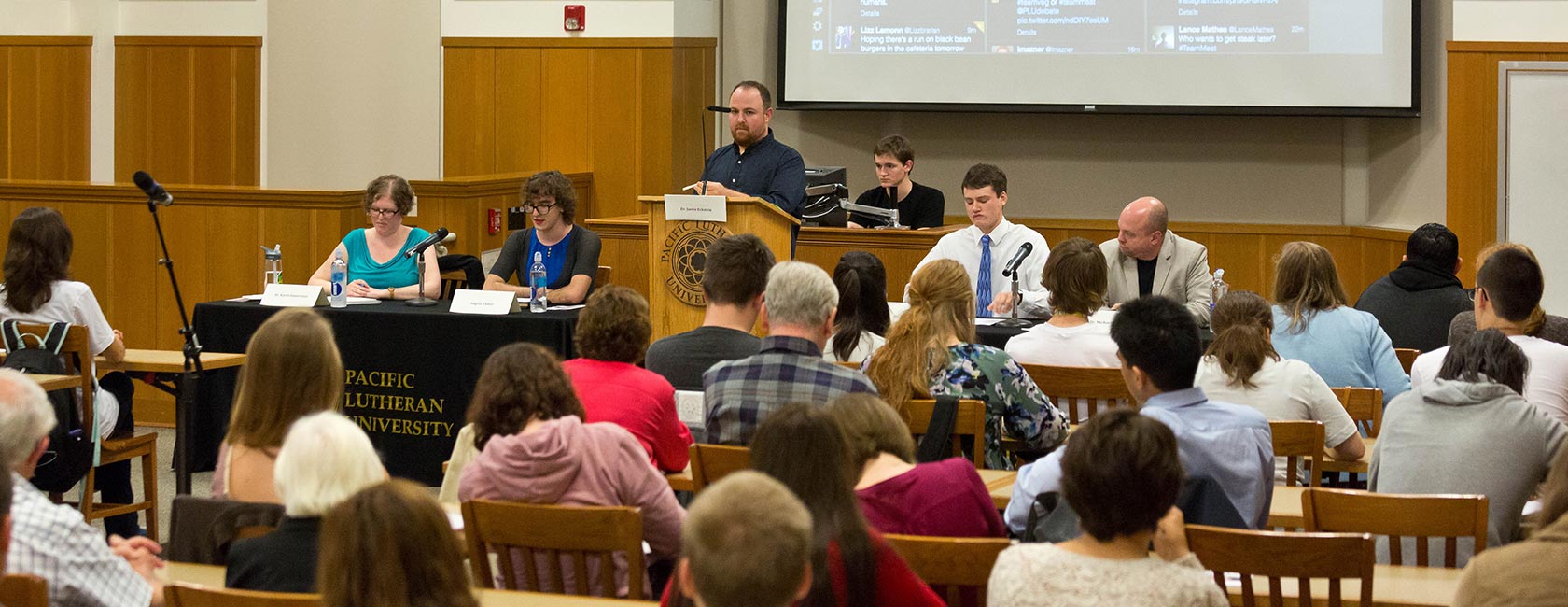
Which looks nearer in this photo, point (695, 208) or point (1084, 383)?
point (1084, 383)

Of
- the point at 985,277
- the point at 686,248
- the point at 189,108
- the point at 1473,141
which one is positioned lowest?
the point at 985,277

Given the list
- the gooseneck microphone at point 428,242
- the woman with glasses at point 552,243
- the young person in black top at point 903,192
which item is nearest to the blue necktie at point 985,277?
the young person in black top at point 903,192

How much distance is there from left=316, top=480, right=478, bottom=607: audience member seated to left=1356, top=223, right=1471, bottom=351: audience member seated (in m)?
4.98

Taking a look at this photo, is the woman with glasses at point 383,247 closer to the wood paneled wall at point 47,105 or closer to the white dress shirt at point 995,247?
the white dress shirt at point 995,247

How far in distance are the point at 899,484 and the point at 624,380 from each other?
46.2 inches

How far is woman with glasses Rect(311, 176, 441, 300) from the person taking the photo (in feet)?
22.6

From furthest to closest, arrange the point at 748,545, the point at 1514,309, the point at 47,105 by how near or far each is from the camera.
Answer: the point at 47,105, the point at 1514,309, the point at 748,545

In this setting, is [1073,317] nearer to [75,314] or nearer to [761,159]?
[761,159]

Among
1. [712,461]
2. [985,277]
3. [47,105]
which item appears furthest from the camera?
[47,105]

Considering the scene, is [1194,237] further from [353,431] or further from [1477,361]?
[353,431]

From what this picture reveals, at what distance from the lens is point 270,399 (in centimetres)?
330

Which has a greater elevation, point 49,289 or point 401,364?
point 49,289

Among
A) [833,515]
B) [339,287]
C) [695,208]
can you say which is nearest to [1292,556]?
[833,515]

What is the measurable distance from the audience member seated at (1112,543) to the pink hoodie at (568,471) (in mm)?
1028
